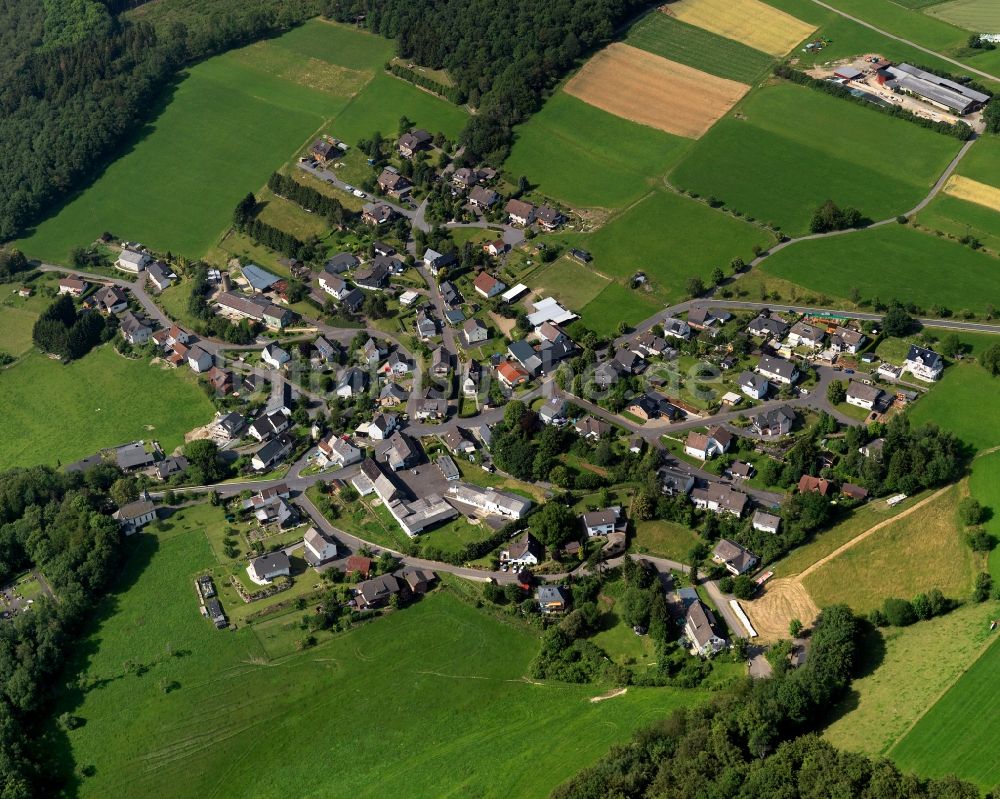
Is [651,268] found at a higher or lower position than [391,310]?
higher

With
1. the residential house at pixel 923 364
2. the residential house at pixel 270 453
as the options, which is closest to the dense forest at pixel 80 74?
the residential house at pixel 270 453

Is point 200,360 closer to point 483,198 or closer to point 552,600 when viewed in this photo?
point 483,198

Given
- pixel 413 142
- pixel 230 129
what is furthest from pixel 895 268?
pixel 230 129

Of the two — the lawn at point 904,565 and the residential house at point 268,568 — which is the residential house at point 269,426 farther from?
the lawn at point 904,565

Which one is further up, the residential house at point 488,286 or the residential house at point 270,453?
the residential house at point 488,286

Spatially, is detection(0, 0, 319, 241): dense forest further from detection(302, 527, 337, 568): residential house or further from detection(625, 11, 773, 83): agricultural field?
detection(302, 527, 337, 568): residential house

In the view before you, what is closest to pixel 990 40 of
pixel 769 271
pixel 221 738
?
pixel 769 271

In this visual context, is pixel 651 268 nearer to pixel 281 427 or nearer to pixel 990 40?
pixel 281 427
